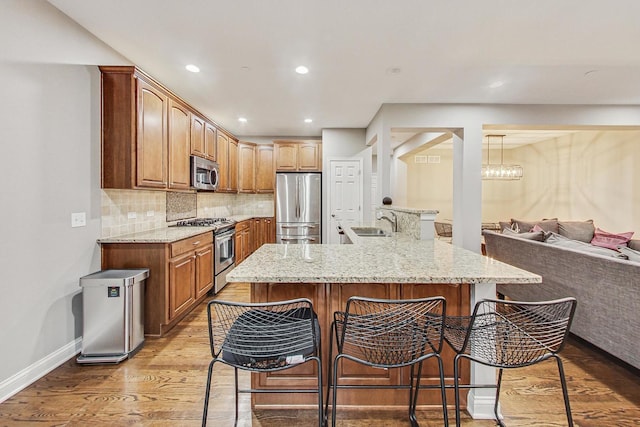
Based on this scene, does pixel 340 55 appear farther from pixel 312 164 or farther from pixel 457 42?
pixel 312 164

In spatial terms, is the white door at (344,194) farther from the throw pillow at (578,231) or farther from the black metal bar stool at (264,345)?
the black metal bar stool at (264,345)

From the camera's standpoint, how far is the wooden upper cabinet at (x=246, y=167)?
5.81 metres

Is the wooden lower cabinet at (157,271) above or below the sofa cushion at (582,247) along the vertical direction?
below

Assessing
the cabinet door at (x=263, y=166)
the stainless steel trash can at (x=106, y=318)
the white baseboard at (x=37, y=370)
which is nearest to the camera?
the white baseboard at (x=37, y=370)

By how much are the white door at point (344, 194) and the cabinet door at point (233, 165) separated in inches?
68.8

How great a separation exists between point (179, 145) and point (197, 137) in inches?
20.8

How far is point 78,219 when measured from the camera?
8.05 ft

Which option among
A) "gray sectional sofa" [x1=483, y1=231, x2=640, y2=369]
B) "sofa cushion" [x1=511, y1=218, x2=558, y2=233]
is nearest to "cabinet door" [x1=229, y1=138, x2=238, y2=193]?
"gray sectional sofa" [x1=483, y1=231, x2=640, y2=369]

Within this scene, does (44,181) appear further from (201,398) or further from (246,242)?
(246,242)

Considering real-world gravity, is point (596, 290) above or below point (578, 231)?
below

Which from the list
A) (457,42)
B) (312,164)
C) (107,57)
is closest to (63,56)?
(107,57)

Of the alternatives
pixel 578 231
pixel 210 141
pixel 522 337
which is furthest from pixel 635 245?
pixel 210 141

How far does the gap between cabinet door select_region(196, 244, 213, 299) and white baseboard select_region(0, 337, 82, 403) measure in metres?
1.16

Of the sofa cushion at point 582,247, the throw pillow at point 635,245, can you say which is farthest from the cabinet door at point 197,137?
the throw pillow at point 635,245
